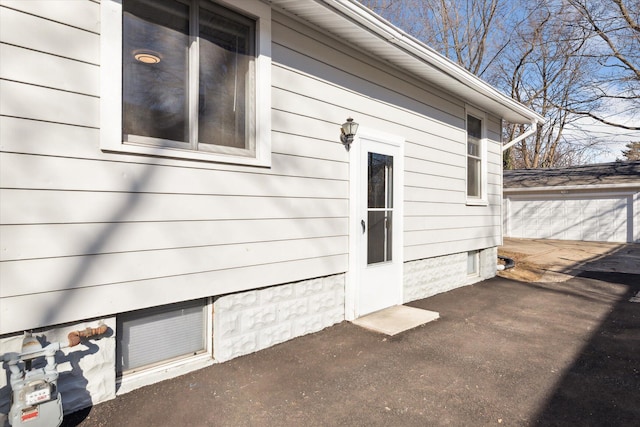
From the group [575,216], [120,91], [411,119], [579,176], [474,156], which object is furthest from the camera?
[579,176]

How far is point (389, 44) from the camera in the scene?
396cm

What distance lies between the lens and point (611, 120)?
17.0 m

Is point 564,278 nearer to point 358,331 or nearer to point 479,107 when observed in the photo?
point 479,107

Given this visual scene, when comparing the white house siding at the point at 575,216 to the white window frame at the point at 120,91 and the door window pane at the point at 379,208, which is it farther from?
the white window frame at the point at 120,91

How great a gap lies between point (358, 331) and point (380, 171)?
6.11ft

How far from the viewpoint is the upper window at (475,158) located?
6.18 meters

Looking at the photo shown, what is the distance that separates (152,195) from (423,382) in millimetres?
2355

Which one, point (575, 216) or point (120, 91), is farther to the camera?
point (575, 216)

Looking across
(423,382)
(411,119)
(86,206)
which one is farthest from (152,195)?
(411,119)

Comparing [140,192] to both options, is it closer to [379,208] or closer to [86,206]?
[86,206]

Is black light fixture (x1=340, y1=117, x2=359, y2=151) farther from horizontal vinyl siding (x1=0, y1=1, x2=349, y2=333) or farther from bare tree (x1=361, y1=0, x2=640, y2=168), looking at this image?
bare tree (x1=361, y1=0, x2=640, y2=168)

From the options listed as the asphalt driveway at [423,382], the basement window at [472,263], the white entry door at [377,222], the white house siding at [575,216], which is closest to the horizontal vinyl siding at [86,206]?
the asphalt driveway at [423,382]

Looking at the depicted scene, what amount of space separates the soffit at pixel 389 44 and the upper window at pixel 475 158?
0.33 m

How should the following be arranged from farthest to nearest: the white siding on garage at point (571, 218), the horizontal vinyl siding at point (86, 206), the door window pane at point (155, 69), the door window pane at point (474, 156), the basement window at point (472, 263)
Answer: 1. the white siding on garage at point (571, 218)
2. the basement window at point (472, 263)
3. the door window pane at point (474, 156)
4. the door window pane at point (155, 69)
5. the horizontal vinyl siding at point (86, 206)
